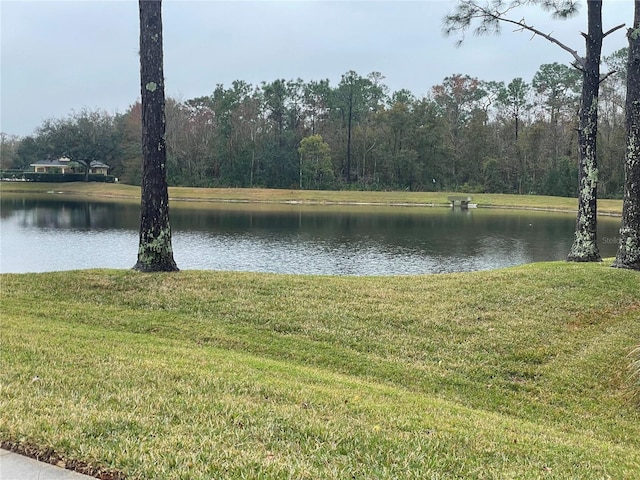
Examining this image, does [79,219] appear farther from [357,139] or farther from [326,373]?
[357,139]

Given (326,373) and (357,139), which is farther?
(357,139)

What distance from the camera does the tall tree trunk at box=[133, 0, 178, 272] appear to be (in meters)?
9.24

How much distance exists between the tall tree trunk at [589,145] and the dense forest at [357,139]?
4540 centimetres

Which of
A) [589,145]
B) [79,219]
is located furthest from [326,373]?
[79,219]

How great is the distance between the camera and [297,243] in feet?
74.1

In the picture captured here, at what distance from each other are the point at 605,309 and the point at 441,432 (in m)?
5.19

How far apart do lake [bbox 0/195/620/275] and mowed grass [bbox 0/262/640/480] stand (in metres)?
7.37

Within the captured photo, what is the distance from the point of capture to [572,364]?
5.94 metres

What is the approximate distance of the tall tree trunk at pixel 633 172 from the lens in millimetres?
9648

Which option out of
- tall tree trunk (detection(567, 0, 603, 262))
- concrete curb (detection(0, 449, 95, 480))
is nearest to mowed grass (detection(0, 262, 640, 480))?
concrete curb (detection(0, 449, 95, 480))

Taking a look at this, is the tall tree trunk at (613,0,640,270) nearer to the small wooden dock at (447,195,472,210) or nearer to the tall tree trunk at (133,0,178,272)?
the tall tree trunk at (133,0,178,272)

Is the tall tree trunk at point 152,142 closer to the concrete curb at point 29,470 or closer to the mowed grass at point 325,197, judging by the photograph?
the concrete curb at point 29,470

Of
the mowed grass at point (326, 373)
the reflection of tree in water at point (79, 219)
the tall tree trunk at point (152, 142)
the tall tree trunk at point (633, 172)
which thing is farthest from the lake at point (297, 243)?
the mowed grass at point (326, 373)

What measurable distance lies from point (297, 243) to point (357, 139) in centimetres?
4135
